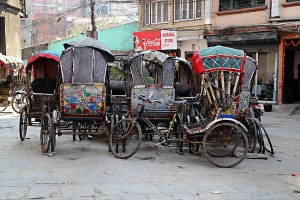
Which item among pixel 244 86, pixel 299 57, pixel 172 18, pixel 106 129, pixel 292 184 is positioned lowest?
pixel 292 184

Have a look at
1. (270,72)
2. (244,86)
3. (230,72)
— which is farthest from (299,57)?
(230,72)

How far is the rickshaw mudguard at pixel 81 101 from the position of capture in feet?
25.2

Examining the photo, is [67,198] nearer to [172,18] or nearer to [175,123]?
[175,123]

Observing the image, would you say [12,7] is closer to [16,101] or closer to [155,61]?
[16,101]

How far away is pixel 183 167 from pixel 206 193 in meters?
1.56

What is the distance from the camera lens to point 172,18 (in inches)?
906

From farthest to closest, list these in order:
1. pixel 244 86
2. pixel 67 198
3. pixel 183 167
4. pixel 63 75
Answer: pixel 244 86
pixel 63 75
pixel 183 167
pixel 67 198

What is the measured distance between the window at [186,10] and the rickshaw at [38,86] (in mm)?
12948

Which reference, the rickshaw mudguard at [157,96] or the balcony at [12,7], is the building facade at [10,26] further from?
the rickshaw mudguard at [157,96]

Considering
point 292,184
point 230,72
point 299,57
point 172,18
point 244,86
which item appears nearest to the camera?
point 292,184

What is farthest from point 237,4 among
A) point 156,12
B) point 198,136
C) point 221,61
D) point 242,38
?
point 198,136

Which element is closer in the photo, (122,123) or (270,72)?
(122,123)

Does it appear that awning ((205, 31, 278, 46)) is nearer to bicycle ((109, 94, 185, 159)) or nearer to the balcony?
bicycle ((109, 94, 185, 159))

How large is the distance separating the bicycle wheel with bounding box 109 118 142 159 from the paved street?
0.63 ft
